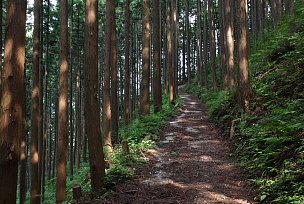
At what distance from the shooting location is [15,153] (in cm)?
455

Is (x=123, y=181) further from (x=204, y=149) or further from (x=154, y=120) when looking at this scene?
(x=154, y=120)

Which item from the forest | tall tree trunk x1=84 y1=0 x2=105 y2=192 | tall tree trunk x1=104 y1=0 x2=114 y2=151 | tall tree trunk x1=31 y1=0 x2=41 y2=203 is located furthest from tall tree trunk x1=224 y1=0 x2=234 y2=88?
tall tree trunk x1=84 y1=0 x2=105 y2=192

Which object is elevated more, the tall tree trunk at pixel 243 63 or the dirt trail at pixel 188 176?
the tall tree trunk at pixel 243 63

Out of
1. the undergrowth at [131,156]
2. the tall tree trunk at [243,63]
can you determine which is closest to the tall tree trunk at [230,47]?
the undergrowth at [131,156]

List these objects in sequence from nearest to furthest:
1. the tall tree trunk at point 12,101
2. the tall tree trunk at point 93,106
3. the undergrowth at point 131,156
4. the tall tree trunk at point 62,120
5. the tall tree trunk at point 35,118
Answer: the tall tree trunk at point 12,101
the tall tree trunk at point 93,106
the undergrowth at point 131,156
the tall tree trunk at point 62,120
the tall tree trunk at point 35,118

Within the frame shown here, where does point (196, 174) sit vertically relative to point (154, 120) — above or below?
below

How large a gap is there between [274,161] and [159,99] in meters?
11.1

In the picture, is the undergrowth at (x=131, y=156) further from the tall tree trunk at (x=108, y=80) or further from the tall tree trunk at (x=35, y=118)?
the tall tree trunk at (x=35, y=118)

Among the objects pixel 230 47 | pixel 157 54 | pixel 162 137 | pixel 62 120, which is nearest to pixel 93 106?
pixel 62 120

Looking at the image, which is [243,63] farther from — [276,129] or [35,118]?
[35,118]

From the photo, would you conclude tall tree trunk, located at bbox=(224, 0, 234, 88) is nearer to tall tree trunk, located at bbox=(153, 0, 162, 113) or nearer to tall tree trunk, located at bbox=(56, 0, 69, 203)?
tall tree trunk, located at bbox=(153, 0, 162, 113)

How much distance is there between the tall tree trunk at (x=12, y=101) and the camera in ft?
14.7

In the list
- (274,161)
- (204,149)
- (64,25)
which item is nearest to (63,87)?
(64,25)

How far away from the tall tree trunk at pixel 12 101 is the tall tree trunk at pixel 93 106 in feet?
8.75
